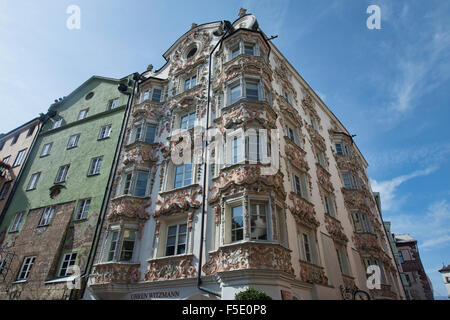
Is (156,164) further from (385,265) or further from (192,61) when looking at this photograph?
(385,265)

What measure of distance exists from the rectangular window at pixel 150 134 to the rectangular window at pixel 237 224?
9755 mm

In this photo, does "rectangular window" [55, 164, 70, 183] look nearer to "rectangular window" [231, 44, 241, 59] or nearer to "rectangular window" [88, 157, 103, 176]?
A: "rectangular window" [88, 157, 103, 176]

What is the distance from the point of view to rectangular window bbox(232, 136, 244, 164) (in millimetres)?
14434

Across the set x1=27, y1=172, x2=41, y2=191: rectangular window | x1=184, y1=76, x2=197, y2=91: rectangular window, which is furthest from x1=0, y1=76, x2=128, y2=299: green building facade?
x1=184, y1=76, x2=197, y2=91: rectangular window

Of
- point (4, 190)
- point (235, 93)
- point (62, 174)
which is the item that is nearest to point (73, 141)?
point (62, 174)

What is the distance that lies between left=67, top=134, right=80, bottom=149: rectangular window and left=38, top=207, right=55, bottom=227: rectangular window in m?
6.18

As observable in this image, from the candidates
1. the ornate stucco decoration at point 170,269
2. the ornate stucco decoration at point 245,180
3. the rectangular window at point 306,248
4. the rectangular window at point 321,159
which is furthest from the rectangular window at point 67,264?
the rectangular window at point 321,159

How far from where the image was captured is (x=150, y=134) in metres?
20.5

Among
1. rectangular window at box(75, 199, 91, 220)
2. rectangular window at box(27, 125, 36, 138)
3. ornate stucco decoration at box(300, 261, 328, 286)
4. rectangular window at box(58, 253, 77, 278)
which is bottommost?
ornate stucco decoration at box(300, 261, 328, 286)

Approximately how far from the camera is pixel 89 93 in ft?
96.0

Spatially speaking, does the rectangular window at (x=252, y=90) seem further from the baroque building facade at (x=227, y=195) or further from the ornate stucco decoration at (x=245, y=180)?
the ornate stucco decoration at (x=245, y=180)

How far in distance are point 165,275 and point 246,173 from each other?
6.49 meters

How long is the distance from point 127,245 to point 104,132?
39.2ft
